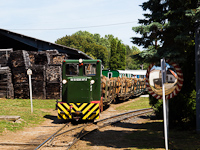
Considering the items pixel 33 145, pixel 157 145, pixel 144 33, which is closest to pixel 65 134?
pixel 33 145

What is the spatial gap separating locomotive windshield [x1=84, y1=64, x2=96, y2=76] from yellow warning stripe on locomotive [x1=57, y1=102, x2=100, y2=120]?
1564mm

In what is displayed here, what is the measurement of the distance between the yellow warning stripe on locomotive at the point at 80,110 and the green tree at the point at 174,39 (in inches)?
145

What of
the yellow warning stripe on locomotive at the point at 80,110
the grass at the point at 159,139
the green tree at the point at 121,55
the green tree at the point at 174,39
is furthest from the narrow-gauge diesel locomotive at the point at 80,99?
the green tree at the point at 121,55

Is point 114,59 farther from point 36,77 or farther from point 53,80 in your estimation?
point 36,77

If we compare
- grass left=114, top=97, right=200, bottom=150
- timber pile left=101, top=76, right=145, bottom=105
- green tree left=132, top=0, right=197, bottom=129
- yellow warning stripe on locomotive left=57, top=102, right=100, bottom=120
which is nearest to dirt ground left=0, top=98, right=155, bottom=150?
grass left=114, top=97, right=200, bottom=150

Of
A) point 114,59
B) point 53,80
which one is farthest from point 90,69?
point 114,59

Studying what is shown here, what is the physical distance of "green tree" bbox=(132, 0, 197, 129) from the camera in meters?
8.93

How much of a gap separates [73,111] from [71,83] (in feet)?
4.45

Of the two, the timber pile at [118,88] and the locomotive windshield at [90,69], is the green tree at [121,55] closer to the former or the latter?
the timber pile at [118,88]

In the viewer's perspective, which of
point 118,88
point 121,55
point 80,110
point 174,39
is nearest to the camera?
point 174,39

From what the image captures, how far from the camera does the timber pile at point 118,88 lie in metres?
18.2

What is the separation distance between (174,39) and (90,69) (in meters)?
5.45

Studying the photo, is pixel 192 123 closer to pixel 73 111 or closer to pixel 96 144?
pixel 96 144

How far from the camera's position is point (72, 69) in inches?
519
